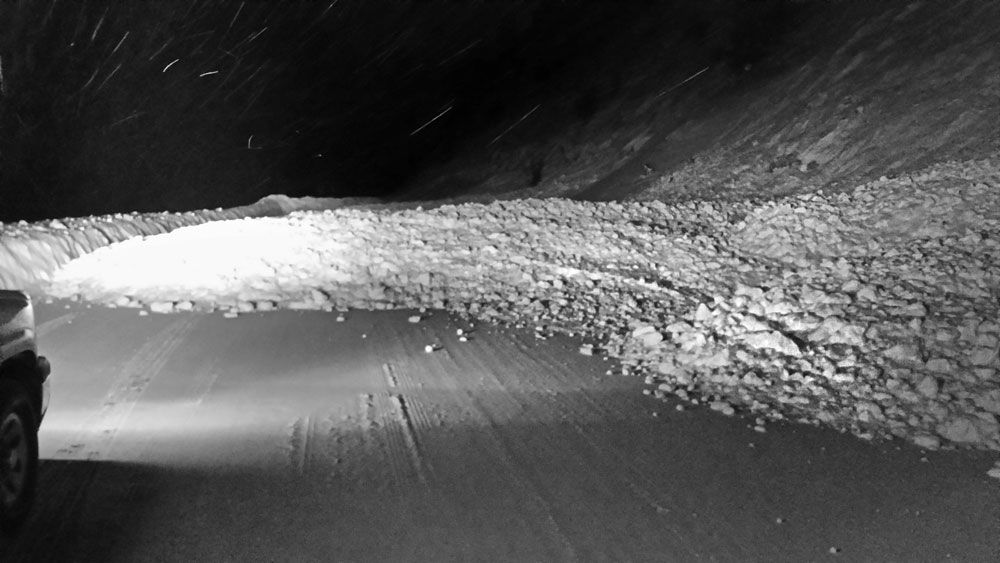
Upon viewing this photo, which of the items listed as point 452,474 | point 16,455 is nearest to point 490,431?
point 452,474

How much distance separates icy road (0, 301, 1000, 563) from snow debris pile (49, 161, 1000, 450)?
67 cm

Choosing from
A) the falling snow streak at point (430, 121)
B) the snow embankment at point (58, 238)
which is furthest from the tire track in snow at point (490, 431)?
the falling snow streak at point (430, 121)

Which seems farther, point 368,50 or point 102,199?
point 368,50

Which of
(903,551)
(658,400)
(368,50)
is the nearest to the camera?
(903,551)

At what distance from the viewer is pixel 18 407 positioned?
499 cm

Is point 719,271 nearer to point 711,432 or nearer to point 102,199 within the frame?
point 711,432

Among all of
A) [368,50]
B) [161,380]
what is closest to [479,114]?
[368,50]

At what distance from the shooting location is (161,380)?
7.93 meters

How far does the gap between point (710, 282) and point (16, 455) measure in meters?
8.15

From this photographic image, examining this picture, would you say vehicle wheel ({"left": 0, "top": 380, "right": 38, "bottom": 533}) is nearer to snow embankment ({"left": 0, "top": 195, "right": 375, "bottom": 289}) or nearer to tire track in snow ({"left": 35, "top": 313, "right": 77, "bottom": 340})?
tire track in snow ({"left": 35, "top": 313, "right": 77, "bottom": 340})

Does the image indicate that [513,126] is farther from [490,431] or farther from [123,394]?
[490,431]

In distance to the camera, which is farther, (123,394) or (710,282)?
(710,282)

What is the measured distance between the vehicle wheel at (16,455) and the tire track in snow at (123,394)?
90 centimetres

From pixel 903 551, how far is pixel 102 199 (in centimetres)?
3431
